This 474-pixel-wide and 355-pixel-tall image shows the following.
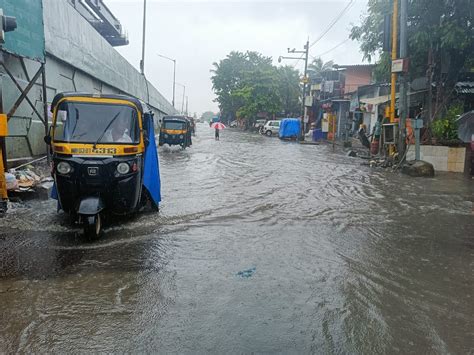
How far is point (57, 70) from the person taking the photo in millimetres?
13508

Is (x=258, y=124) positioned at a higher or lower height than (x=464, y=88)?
lower

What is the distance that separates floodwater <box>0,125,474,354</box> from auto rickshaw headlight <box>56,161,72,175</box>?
1.00 metres

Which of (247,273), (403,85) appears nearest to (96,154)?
(247,273)

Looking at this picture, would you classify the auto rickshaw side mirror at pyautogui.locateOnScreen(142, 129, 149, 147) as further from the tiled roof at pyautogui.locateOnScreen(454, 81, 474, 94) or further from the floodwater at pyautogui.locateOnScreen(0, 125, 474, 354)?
the tiled roof at pyautogui.locateOnScreen(454, 81, 474, 94)

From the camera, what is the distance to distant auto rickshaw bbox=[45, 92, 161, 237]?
607 centimetres

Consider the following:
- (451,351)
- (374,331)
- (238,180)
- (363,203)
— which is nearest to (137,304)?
(374,331)

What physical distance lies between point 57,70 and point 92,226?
9.37 metres

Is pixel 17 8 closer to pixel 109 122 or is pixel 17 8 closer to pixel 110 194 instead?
pixel 109 122

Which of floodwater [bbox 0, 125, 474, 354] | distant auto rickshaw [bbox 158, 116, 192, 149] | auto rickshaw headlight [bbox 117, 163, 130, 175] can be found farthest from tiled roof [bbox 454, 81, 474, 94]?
auto rickshaw headlight [bbox 117, 163, 130, 175]

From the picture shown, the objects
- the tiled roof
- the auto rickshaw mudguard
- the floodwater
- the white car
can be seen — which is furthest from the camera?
the white car

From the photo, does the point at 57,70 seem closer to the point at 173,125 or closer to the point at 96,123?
the point at 96,123

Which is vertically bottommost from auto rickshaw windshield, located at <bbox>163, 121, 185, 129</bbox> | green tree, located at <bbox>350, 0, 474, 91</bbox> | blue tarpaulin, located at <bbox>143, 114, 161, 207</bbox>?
blue tarpaulin, located at <bbox>143, 114, 161, 207</bbox>

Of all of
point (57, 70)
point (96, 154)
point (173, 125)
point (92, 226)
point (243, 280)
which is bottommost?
point (243, 280)

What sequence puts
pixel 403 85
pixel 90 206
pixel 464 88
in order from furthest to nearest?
pixel 464 88
pixel 403 85
pixel 90 206
